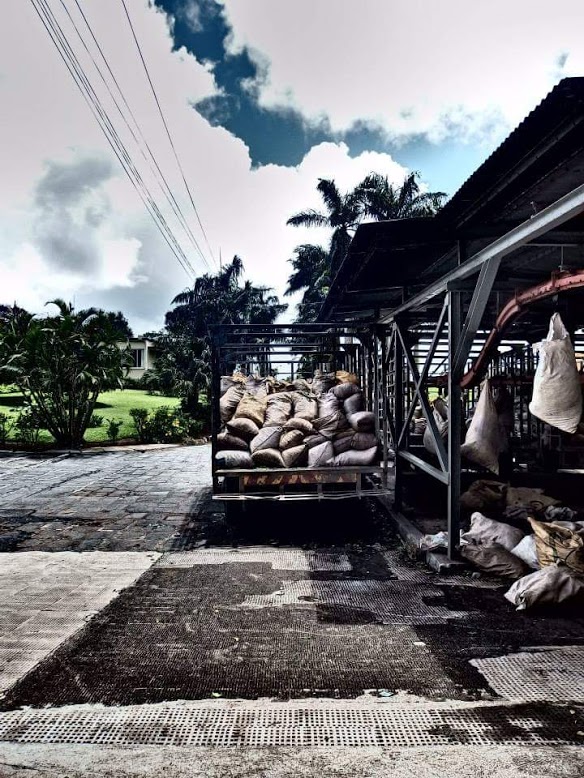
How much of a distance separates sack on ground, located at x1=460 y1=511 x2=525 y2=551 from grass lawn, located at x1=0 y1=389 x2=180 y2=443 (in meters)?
13.6

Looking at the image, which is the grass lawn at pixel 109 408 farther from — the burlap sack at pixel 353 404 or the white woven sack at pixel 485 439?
the white woven sack at pixel 485 439

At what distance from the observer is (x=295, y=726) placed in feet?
7.82

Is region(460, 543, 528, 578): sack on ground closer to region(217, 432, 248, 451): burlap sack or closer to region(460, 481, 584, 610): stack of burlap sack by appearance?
region(460, 481, 584, 610): stack of burlap sack

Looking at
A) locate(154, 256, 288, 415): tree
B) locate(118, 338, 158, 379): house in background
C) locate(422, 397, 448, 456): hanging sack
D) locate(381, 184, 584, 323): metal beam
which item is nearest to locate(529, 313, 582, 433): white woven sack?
locate(381, 184, 584, 323): metal beam

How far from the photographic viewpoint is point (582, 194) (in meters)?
2.69

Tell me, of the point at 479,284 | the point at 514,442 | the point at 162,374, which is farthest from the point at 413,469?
the point at 162,374

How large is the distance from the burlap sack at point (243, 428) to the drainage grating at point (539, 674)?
12.6 ft

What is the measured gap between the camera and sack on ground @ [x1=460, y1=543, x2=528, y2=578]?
4285 millimetres

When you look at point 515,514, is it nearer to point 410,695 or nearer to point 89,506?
point 410,695

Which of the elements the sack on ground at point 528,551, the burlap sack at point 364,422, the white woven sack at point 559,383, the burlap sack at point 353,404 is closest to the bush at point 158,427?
the burlap sack at point 353,404

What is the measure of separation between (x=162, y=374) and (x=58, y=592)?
2669 centimetres

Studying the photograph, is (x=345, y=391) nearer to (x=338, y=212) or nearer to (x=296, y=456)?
(x=296, y=456)

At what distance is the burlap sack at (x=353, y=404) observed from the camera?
665 cm

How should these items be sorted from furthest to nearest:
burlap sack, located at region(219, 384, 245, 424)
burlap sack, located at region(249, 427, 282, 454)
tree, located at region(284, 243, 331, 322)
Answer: tree, located at region(284, 243, 331, 322)
burlap sack, located at region(219, 384, 245, 424)
burlap sack, located at region(249, 427, 282, 454)
